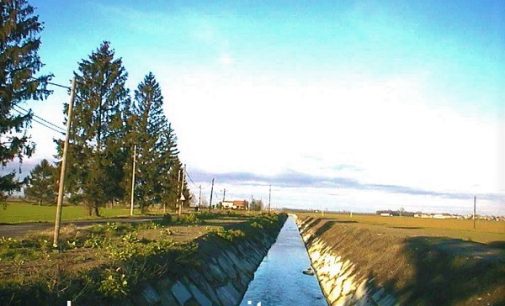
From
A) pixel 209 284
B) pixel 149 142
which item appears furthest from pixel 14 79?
pixel 149 142

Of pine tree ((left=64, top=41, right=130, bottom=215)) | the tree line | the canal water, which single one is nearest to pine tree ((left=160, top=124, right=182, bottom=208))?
the tree line

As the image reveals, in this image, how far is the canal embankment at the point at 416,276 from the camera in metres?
11.9

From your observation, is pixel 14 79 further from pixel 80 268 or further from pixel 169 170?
pixel 169 170

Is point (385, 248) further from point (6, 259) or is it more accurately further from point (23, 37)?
point (23, 37)

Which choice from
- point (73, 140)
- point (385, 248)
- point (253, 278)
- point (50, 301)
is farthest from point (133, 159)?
point (50, 301)

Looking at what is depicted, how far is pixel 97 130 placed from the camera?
4612cm

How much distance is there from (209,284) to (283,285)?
26.0 feet

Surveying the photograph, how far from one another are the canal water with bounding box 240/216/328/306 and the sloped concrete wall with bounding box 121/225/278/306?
56 cm

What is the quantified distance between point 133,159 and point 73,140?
12123 millimetres

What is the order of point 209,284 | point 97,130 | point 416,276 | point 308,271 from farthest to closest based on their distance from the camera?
point 97,130
point 308,271
point 209,284
point 416,276

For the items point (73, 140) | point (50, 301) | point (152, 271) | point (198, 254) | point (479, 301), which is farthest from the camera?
point (73, 140)

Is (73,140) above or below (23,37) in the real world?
below

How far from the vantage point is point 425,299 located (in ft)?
42.7

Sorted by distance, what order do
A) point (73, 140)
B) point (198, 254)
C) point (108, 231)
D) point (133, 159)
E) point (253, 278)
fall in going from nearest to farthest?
point (198, 254), point (108, 231), point (253, 278), point (73, 140), point (133, 159)
